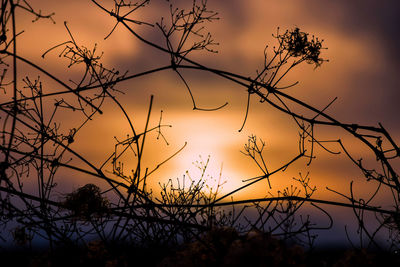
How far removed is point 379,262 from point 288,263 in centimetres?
45

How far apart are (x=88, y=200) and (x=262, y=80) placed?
3.71 ft

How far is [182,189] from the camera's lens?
2.96 metres

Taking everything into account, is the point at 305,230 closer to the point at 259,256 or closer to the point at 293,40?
the point at 259,256

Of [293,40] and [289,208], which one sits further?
[293,40]

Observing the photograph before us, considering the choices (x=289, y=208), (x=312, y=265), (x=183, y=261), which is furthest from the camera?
(x=289, y=208)

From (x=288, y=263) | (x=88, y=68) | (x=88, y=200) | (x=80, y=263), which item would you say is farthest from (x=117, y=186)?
(x=288, y=263)

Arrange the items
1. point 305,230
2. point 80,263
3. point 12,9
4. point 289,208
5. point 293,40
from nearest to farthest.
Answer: point 80,263, point 12,9, point 305,230, point 289,208, point 293,40

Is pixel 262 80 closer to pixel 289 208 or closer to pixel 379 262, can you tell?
pixel 289 208

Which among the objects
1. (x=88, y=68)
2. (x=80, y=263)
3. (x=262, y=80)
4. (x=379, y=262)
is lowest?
(x=379, y=262)

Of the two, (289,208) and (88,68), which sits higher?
(88,68)

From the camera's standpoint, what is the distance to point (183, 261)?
1450 mm

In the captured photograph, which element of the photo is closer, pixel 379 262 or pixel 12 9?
pixel 379 262

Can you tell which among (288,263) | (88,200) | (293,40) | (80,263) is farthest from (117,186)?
(293,40)

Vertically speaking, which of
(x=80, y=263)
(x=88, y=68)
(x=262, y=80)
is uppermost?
(x=88, y=68)
